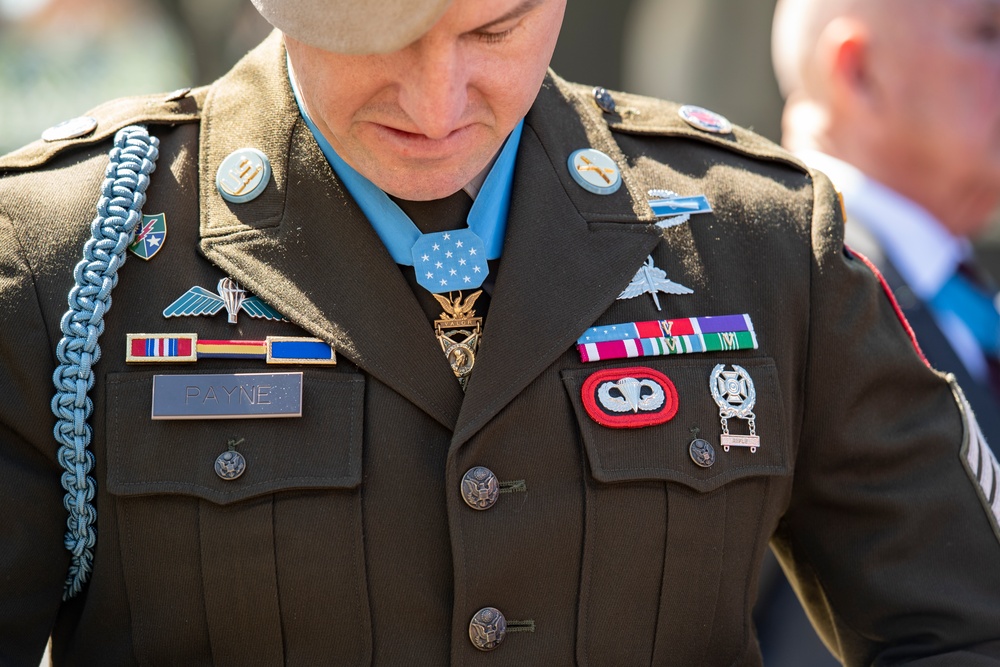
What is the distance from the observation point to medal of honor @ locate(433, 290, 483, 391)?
5.90 feet

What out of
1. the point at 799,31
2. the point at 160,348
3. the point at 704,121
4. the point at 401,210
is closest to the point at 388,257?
the point at 401,210

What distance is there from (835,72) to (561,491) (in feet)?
5.85

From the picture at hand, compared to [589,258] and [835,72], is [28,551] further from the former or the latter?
[835,72]

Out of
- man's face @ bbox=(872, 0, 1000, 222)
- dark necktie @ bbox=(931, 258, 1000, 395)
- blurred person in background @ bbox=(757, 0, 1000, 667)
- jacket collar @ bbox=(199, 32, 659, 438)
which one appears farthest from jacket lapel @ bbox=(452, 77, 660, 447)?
dark necktie @ bbox=(931, 258, 1000, 395)

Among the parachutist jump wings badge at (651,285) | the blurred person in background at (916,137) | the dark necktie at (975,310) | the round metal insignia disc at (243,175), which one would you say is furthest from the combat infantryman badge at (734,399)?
the dark necktie at (975,310)

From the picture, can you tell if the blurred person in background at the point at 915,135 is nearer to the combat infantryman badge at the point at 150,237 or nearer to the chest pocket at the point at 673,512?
the chest pocket at the point at 673,512

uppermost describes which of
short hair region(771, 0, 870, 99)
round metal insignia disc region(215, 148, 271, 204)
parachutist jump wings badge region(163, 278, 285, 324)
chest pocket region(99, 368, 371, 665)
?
short hair region(771, 0, 870, 99)

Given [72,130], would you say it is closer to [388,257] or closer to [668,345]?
[388,257]

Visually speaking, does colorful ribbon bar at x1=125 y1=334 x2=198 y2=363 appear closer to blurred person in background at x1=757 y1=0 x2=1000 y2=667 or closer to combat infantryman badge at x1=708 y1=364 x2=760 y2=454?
combat infantryman badge at x1=708 y1=364 x2=760 y2=454

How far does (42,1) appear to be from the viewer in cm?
680

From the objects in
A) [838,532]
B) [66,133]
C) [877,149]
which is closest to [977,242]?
[877,149]

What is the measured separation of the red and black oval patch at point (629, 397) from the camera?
179 cm

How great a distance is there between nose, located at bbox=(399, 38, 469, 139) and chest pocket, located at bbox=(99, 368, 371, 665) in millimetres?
454

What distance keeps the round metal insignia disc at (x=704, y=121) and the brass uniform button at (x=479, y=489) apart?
29.5 inches
